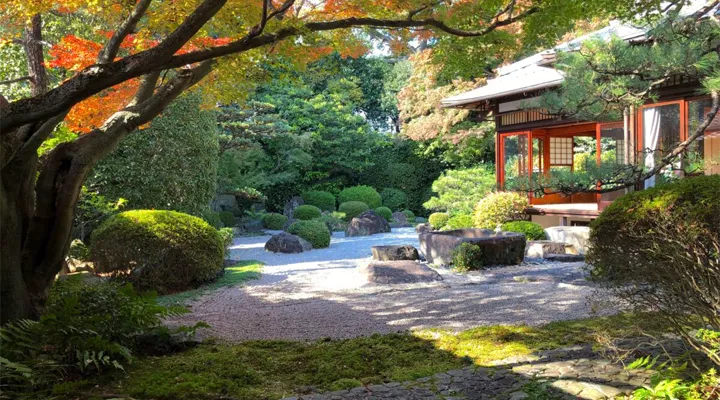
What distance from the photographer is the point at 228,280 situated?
30.4ft

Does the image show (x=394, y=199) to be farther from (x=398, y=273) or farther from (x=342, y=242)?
(x=398, y=273)

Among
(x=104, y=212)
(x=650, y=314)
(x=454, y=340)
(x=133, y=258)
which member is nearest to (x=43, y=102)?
(x=454, y=340)

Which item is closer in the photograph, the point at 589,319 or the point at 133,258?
the point at 589,319

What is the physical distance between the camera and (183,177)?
1154 cm

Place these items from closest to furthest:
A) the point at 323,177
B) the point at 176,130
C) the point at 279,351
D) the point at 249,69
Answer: the point at 279,351
the point at 249,69
the point at 176,130
the point at 323,177

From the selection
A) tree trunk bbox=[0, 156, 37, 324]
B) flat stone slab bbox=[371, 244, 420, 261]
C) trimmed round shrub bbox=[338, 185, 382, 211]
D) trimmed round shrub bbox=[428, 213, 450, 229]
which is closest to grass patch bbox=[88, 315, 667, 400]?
tree trunk bbox=[0, 156, 37, 324]

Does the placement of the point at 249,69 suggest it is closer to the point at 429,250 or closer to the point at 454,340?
the point at 454,340

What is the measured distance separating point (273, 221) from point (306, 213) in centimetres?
114

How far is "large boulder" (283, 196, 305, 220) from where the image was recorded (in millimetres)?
21486

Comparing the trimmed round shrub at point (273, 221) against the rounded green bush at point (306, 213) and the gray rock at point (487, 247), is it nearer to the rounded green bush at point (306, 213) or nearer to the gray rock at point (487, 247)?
the rounded green bush at point (306, 213)

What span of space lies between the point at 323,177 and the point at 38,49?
15496 mm

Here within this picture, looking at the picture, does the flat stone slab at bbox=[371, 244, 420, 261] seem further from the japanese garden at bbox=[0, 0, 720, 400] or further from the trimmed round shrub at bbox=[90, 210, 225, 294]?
the trimmed round shrub at bbox=[90, 210, 225, 294]

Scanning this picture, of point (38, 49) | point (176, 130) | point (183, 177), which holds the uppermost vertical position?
point (38, 49)

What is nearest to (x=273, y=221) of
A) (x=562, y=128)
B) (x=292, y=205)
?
(x=292, y=205)
